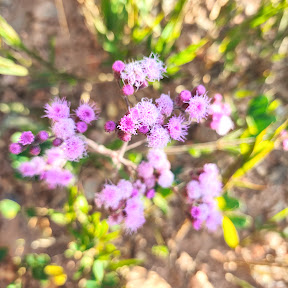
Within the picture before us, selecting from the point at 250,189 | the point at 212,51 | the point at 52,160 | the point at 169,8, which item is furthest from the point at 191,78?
the point at 52,160

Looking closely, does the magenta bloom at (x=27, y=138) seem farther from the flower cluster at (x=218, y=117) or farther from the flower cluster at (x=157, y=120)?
the flower cluster at (x=218, y=117)

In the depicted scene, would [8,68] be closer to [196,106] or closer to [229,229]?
[196,106]

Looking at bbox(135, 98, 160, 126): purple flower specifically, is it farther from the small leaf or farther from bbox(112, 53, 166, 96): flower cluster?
the small leaf

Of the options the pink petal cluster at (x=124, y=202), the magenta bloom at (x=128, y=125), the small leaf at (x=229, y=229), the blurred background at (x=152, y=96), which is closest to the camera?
the magenta bloom at (x=128, y=125)

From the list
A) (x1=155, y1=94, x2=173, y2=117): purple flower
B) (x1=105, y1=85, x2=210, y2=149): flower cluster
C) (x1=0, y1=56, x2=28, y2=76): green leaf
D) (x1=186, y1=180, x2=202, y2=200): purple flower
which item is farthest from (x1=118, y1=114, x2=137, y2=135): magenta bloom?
(x1=0, y1=56, x2=28, y2=76): green leaf

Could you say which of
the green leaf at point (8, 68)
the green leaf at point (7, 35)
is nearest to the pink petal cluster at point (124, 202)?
the green leaf at point (8, 68)

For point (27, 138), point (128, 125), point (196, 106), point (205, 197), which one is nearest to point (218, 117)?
point (196, 106)
